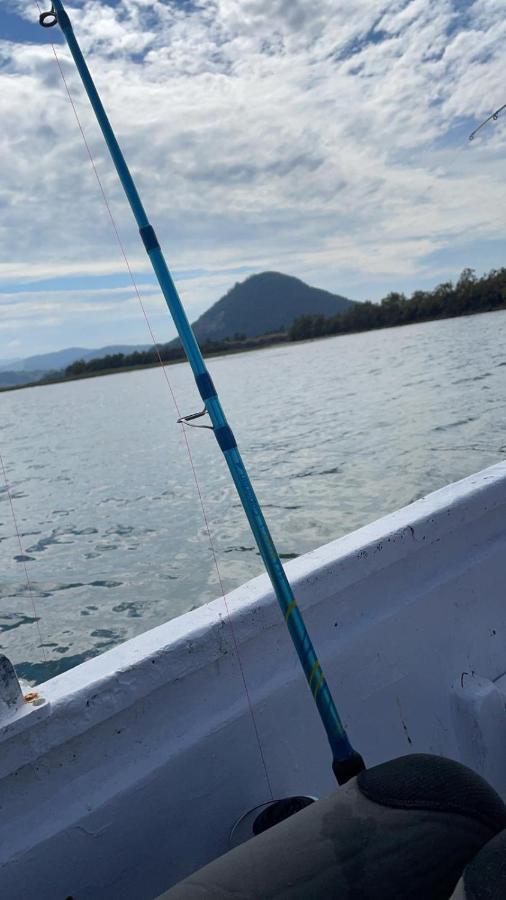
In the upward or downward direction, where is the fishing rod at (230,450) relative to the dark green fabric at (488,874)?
upward

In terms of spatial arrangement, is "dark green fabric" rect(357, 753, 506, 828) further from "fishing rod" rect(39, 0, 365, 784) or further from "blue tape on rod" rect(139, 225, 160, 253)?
"blue tape on rod" rect(139, 225, 160, 253)

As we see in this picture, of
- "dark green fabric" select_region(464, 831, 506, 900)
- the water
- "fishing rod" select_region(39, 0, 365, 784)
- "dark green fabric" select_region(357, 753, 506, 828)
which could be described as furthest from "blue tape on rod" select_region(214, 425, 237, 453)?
the water

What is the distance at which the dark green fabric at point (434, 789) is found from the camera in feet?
3.18

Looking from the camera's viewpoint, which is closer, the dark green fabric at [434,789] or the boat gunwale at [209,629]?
the dark green fabric at [434,789]

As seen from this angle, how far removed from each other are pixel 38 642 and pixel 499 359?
2365 centimetres

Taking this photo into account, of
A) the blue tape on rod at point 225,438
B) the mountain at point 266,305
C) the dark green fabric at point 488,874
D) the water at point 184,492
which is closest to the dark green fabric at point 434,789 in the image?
the dark green fabric at point 488,874

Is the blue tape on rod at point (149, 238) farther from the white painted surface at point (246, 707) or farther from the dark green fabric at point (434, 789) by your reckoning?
the dark green fabric at point (434, 789)

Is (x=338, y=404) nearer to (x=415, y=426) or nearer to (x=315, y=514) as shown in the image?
(x=415, y=426)

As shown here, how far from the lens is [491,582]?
2.11 m

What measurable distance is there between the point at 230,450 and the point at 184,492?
313 inches

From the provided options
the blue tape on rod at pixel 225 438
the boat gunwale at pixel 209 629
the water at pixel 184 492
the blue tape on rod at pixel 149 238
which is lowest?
the water at pixel 184 492

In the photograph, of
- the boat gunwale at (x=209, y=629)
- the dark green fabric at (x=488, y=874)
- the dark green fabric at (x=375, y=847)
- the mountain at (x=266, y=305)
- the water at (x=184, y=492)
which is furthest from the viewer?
the mountain at (x=266, y=305)

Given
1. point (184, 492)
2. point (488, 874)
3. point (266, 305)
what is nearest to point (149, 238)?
point (488, 874)

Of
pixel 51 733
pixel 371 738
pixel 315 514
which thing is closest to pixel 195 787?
pixel 51 733
